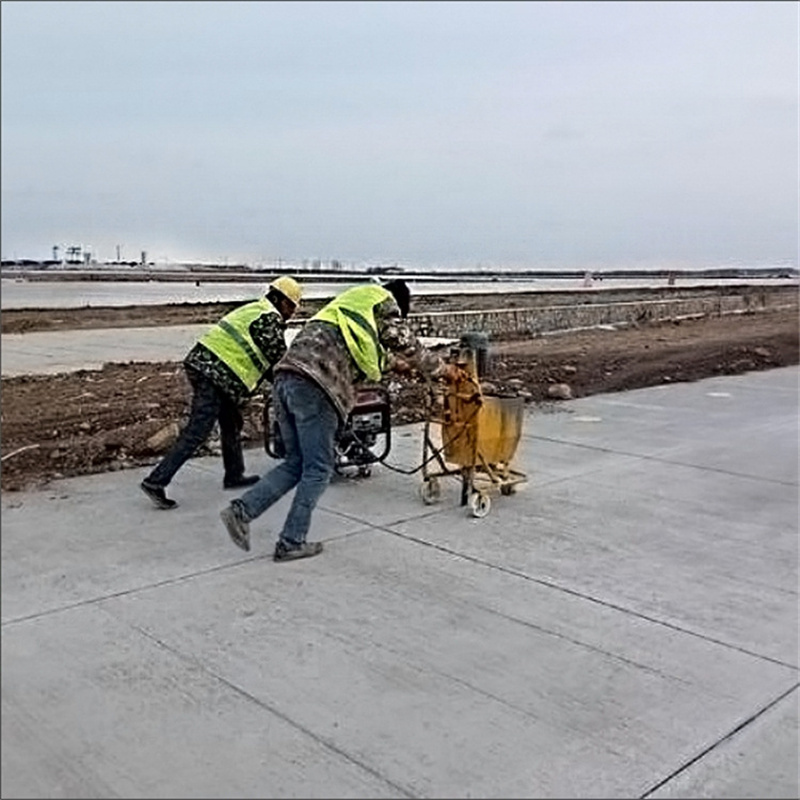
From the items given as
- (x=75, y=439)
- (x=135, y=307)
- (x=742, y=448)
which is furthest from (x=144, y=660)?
(x=135, y=307)

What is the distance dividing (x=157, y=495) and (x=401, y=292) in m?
1.82

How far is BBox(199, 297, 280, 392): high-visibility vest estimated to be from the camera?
5.96 m

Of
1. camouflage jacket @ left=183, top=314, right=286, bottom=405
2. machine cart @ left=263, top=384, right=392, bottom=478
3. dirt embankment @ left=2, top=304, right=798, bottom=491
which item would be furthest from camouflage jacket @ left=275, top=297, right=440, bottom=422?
dirt embankment @ left=2, top=304, right=798, bottom=491

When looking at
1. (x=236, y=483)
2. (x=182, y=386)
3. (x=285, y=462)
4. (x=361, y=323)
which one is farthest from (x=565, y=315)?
(x=285, y=462)

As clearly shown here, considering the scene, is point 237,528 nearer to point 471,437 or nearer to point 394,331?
point 394,331

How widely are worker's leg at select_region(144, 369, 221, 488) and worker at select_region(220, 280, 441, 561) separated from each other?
0.82 meters

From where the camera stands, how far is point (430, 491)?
6.32 meters

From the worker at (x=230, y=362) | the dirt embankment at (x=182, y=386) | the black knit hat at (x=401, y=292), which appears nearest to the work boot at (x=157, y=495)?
the worker at (x=230, y=362)

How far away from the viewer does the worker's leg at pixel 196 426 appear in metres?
5.99

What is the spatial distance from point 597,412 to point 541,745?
7157 mm

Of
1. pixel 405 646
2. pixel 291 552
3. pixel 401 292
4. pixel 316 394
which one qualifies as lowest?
pixel 405 646

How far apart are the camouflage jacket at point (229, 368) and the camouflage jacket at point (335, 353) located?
0.64m

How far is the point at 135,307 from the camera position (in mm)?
34375

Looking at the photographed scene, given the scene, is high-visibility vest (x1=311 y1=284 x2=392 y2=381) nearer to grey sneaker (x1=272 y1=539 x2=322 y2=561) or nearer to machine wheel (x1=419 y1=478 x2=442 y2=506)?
grey sneaker (x1=272 y1=539 x2=322 y2=561)
